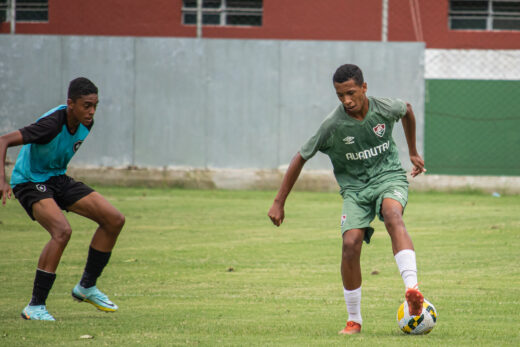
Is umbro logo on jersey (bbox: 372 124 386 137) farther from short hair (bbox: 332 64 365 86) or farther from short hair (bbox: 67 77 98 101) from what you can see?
short hair (bbox: 67 77 98 101)

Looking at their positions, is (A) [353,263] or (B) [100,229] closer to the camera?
(A) [353,263]

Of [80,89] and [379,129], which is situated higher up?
[80,89]

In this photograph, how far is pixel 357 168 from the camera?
6.47 meters

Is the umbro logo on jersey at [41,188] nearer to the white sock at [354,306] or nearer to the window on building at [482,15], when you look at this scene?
the white sock at [354,306]

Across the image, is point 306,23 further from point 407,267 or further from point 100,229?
point 407,267

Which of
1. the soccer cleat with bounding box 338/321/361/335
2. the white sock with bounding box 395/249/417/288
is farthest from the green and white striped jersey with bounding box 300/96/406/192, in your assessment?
the soccer cleat with bounding box 338/321/361/335

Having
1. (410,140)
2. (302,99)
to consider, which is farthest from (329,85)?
(410,140)

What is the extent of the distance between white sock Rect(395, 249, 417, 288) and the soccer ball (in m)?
0.15

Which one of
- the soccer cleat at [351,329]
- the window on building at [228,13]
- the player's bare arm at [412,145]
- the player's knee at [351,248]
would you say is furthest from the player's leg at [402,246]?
the window on building at [228,13]

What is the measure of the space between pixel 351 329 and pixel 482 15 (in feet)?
60.2

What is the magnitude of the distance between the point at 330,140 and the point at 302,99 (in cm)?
1068

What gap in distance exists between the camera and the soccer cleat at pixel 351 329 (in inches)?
232

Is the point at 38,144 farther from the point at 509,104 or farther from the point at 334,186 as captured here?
the point at 509,104

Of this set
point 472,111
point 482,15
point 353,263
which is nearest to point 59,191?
point 353,263
